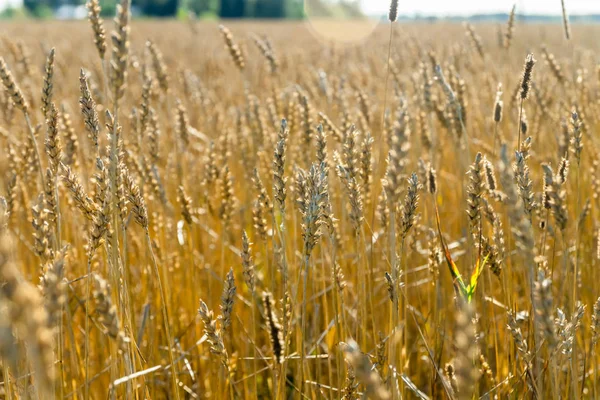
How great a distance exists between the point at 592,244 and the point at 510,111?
1238mm

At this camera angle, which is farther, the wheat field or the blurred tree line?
the blurred tree line

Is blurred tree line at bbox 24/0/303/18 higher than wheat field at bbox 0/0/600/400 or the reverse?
higher

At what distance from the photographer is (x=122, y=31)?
0.78 meters

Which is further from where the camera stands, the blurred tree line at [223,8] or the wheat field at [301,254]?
the blurred tree line at [223,8]

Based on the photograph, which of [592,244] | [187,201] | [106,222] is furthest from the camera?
[592,244]

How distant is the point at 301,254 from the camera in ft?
6.91

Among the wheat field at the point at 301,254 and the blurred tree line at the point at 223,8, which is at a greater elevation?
the blurred tree line at the point at 223,8

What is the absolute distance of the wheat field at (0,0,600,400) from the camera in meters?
0.92

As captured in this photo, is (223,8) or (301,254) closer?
(301,254)

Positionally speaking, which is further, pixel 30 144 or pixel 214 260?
pixel 214 260

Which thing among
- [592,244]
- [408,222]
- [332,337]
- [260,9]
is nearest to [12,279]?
[408,222]

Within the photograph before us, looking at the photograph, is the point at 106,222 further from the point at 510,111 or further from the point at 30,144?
the point at 510,111

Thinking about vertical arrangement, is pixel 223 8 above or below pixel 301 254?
above

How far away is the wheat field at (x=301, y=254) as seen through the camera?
92cm
